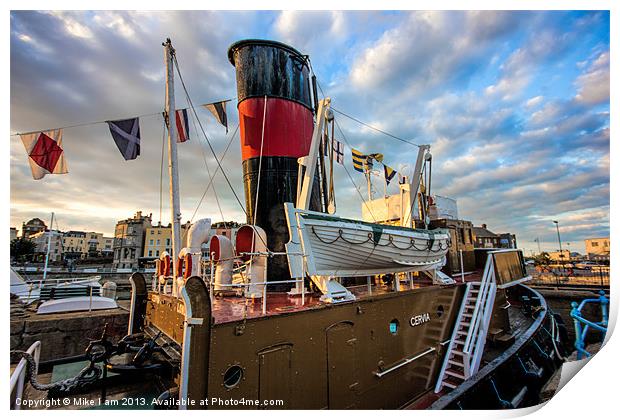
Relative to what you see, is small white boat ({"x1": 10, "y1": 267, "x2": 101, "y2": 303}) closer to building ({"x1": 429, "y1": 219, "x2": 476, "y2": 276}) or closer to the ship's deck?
the ship's deck

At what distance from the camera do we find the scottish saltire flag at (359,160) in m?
9.73

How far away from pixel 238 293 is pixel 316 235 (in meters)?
2.50

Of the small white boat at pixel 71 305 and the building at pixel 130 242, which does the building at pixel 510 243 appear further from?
the building at pixel 130 242

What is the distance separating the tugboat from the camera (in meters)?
4.05

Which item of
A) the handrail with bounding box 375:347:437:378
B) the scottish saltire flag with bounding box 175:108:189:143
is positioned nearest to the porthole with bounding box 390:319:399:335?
the handrail with bounding box 375:347:437:378

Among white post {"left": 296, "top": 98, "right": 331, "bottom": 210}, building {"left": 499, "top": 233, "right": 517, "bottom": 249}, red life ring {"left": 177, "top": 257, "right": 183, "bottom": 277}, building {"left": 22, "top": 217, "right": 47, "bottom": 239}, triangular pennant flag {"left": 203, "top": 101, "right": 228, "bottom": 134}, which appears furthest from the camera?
building {"left": 499, "top": 233, "right": 517, "bottom": 249}

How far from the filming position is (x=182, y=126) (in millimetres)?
6676

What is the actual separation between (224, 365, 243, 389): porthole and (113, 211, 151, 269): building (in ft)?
174

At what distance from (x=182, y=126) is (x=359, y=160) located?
553cm

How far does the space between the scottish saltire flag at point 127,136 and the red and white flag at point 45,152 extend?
0.90 m

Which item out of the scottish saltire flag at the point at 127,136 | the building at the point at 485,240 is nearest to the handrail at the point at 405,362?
the scottish saltire flag at the point at 127,136

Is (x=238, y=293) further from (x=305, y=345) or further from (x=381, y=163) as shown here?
(x=381, y=163)

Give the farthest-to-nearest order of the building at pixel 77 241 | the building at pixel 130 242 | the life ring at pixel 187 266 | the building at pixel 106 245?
the building at pixel 106 245 → the building at pixel 77 241 → the building at pixel 130 242 → the life ring at pixel 187 266
